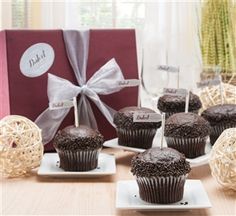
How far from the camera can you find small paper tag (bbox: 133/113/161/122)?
1.30 meters

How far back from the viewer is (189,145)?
129cm

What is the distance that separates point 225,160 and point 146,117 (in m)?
0.25

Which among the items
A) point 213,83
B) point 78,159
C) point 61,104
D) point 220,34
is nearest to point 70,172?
point 78,159

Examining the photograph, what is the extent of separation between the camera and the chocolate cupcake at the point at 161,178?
105 cm

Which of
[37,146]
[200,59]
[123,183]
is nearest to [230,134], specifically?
Answer: [123,183]

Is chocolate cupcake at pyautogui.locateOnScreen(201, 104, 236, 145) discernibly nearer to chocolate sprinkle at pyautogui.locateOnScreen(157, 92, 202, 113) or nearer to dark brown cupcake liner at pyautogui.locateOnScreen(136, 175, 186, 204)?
chocolate sprinkle at pyautogui.locateOnScreen(157, 92, 202, 113)

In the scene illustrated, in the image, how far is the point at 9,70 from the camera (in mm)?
1337

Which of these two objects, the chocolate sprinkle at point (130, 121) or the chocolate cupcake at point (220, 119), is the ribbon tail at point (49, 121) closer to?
the chocolate sprinkle at point (130, 121)

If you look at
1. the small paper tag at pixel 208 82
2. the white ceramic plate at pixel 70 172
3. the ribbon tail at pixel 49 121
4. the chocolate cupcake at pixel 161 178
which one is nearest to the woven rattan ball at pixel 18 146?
the white ceramic plate at pixel 70 172

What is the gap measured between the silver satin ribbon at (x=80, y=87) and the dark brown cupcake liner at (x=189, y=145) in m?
0.23

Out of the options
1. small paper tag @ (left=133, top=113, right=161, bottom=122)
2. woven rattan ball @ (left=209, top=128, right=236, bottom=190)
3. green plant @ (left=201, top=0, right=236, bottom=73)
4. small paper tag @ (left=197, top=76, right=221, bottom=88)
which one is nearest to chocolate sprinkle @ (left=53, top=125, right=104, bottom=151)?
small paper tag @ (left=133, top=113, right=161, bottom=122)

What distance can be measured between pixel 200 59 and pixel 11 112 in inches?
29.1

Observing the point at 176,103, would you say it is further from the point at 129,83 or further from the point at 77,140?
the point at 77,140

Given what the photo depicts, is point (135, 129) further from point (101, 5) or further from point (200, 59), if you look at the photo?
point (101, 5)
